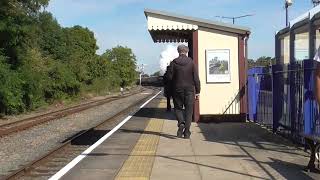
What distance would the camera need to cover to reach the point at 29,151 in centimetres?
1418

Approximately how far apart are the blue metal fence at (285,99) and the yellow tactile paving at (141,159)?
273cm

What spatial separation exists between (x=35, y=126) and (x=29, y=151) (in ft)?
24.8

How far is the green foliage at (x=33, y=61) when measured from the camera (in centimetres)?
3007

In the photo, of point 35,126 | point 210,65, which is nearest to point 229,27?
→ point 210,65

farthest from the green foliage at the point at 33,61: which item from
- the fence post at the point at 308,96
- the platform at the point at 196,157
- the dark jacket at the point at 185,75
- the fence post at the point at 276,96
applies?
the fence post at the point at 308,96

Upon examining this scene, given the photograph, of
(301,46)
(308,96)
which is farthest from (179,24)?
(308,96)

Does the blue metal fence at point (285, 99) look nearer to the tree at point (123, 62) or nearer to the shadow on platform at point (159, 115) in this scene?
the shadow on platform at point (159, 115)

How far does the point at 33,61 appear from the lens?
39.9 metres

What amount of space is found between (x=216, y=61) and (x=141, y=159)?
7463 mm

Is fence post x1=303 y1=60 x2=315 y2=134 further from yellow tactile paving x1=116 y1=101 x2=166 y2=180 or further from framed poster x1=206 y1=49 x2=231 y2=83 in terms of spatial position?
framed poster x1=206 y1=49 x2=231 y2=83

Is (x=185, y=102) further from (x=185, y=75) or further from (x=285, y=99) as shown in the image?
(x=285, y=99)

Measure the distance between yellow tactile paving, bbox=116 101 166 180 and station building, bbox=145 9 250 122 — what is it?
310 centimetres

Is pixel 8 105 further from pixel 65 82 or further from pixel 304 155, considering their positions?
pixel 304 155

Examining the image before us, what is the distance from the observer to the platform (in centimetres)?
888
